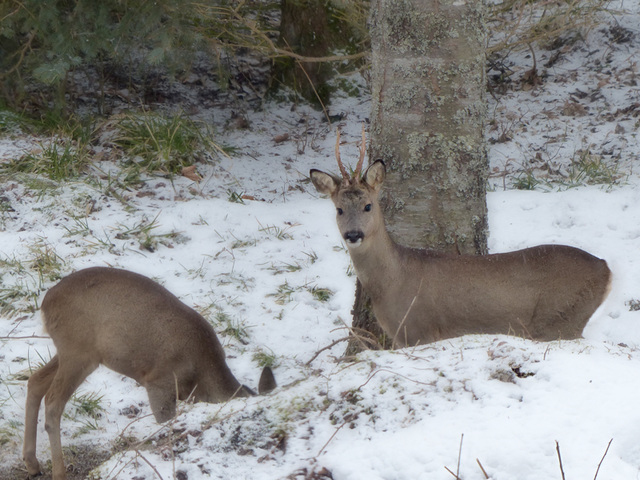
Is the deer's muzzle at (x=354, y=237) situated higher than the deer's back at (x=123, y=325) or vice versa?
the deer's muzzle at (x=354, y=237)

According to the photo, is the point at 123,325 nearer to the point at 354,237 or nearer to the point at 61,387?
the point at 61,387

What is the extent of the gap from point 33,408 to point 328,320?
2049 millimetres

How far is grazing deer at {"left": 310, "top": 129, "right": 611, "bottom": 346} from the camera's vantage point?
4383mm

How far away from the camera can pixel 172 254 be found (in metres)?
5.93

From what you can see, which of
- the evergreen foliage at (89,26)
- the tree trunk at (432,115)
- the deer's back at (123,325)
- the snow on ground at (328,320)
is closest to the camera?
the snow on ground at (328,320)

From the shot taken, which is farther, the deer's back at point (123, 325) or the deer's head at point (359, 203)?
the deer's head at point (359, 203)

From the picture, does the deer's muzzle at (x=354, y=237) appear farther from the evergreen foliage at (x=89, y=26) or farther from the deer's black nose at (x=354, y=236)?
the evergreen foliage at (x=89, y=26)

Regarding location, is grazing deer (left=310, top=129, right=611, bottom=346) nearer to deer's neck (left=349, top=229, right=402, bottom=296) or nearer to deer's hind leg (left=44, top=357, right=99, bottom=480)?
deer's neck (left=349, top=229, right=402, bottom=296)

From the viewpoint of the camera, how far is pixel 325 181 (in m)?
4.62

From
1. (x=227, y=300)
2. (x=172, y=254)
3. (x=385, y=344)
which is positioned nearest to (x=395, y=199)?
(x=385, y=344)

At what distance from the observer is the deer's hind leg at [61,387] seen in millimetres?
3893

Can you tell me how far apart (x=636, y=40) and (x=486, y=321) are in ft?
22.1

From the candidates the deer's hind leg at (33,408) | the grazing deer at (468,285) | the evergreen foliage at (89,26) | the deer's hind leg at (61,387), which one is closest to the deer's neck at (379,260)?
the grazing deer at (468,285)

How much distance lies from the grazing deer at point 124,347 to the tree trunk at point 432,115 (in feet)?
4.67
